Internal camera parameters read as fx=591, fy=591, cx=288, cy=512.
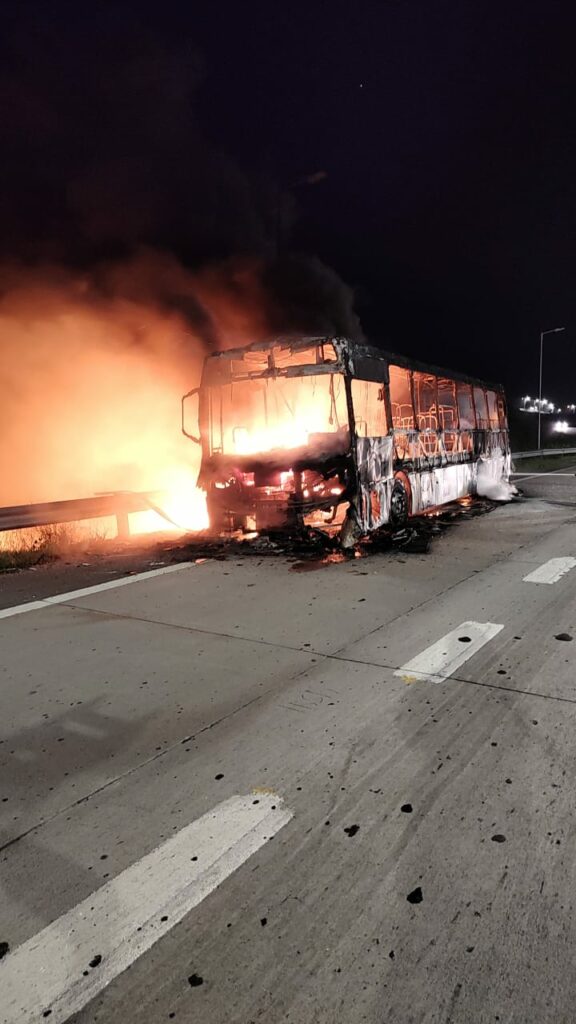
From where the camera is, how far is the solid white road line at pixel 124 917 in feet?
5.35

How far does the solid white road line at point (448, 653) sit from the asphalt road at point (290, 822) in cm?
2

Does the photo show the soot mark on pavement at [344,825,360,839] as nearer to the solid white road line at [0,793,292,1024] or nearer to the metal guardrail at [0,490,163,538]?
the solid white road line at [0,793,292,1024]

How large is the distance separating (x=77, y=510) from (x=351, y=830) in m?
6.93

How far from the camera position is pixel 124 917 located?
6.15ft

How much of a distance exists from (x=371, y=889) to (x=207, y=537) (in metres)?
6.93

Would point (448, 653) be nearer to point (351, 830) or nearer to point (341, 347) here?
point (351, 830)

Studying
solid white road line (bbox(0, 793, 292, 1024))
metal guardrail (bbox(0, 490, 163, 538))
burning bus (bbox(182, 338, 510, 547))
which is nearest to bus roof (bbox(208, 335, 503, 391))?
burning bus (bbox(182, 338, 510, 547))

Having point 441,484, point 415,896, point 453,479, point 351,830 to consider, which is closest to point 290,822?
point 351,830

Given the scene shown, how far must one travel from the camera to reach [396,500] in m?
9.02

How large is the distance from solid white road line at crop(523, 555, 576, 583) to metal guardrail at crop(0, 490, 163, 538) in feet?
18.0

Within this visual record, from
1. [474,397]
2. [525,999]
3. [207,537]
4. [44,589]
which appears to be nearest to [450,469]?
[474,397]

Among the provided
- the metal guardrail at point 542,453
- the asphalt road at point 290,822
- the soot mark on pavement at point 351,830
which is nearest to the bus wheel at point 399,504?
the asphalt road at point 290,822

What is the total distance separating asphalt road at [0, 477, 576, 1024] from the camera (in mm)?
1645

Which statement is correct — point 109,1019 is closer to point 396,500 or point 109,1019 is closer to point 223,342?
point 396,500
